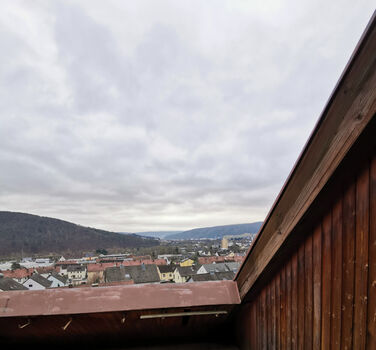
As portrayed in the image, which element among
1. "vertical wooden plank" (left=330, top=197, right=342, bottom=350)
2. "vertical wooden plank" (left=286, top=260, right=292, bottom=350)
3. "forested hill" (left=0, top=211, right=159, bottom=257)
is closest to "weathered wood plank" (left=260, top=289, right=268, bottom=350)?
"vertical wooden plank" (left=286, top=260, right=292, bottom=350)

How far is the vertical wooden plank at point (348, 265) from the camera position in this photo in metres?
0.92

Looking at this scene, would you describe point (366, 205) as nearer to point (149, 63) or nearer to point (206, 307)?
point (206, 307)

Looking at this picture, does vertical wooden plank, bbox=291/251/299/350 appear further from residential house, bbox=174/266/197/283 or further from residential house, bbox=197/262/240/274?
residential house, bbox=197/262/240/274

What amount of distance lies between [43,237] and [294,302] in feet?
161

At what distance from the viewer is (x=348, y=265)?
939 millimetres

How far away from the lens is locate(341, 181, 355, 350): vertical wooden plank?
917 millimetres

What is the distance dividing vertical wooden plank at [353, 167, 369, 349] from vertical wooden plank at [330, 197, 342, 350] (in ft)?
0.29

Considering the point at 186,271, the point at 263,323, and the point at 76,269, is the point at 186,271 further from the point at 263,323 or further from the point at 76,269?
the point at 263,323

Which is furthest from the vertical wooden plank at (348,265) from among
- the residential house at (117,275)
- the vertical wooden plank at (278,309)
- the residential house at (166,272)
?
the residential house at (166,272)

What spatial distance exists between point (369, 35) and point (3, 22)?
13.6 ft

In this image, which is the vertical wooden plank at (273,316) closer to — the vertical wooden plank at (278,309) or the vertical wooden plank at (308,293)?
the vertical wooden plank at (278,309)

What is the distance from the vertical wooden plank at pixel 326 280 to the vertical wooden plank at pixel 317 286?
0.03 metres

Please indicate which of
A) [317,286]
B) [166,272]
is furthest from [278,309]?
[166,272]

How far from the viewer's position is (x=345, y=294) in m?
0.96
